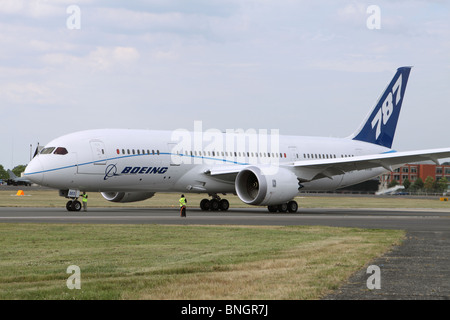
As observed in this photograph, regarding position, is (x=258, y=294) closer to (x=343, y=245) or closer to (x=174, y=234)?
(x=343, y=245)

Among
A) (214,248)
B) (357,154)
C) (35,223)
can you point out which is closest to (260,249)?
(214,248)

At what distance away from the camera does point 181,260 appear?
1271 centimetres

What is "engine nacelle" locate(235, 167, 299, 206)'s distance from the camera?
103 feet

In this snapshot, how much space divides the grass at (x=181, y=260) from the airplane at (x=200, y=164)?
1012 centimetres

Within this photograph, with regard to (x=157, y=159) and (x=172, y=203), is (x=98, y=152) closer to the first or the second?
(x=157, y=159)

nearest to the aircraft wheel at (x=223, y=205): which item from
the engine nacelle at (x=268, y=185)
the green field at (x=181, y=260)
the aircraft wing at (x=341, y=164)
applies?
the aircraft wing at (x=341, y=164)

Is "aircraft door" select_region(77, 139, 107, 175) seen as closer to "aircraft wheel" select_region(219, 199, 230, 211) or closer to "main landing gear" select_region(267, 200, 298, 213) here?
"aircraft wheel" select_region(219, 199, 230, 211)

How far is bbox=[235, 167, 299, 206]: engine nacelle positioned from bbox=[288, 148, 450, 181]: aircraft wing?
1300 mm

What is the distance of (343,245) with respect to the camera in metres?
16.1

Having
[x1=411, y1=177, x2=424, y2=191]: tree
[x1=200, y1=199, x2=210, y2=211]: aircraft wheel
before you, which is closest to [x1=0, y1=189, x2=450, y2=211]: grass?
[x1=200, y1=199, x2=210, y2=211]: aircraft wheel

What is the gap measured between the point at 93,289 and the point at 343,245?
822 cm

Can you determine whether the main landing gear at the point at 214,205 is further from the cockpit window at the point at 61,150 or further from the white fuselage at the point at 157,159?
the cockpit window at the point at 61,150

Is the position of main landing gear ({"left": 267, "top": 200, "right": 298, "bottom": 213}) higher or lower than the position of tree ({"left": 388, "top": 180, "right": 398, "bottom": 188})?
lower

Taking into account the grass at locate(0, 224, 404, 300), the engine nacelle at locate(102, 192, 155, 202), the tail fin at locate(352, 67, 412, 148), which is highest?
the tail fin at locate(352, 67, 412, 148)
